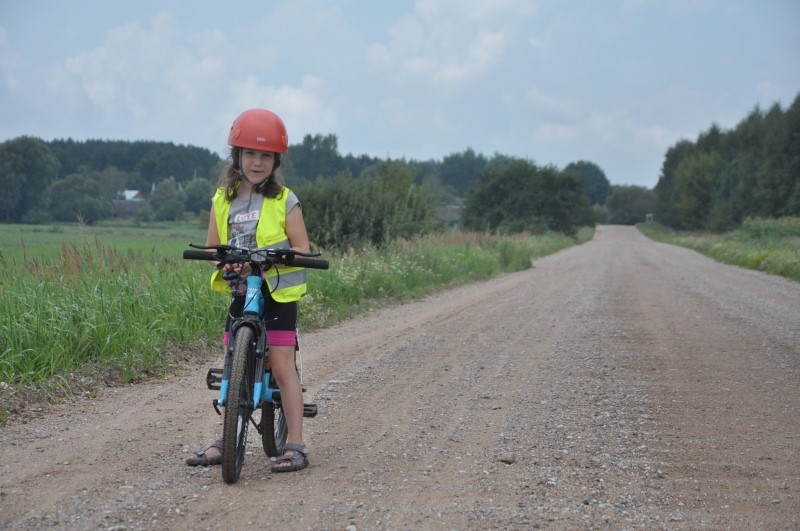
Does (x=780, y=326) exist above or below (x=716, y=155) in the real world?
below

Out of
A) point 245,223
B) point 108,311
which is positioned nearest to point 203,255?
point 245,223

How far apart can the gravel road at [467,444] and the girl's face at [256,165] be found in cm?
161

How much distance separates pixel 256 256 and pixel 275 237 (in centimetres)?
20

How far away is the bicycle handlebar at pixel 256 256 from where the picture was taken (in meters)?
4.17

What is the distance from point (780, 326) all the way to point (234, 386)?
932 cm

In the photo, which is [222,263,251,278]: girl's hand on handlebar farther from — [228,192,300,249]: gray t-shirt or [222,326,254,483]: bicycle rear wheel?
[222,326,254,483]: bicycle rear wheel

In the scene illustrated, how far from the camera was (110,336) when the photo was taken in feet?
24.1

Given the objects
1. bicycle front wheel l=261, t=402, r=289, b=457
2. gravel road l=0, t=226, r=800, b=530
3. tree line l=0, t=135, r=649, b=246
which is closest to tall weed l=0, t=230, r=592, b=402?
gravel road l=0, t=226, r=800, b=530

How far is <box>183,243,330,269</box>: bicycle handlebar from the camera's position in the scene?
13.7ft

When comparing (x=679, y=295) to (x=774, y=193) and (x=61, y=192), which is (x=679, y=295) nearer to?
(x=61, y=192)

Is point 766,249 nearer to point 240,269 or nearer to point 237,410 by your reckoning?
point 240,269

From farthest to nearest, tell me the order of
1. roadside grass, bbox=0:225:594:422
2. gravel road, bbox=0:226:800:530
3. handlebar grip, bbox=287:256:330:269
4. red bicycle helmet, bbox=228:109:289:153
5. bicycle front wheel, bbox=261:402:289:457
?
roadside grass, bbox=0:225:594:422 → bicycle front wheel, bbox=261:402:289:457 → red bicycle helmet, bbox=228:109:289:153 → handlebar grip, bbox=287:256:330:269 → gravel road, bbox=0:226:800:530

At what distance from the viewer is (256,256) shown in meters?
4.23

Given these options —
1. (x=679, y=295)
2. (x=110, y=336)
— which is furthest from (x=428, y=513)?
(x=679, y=295)
